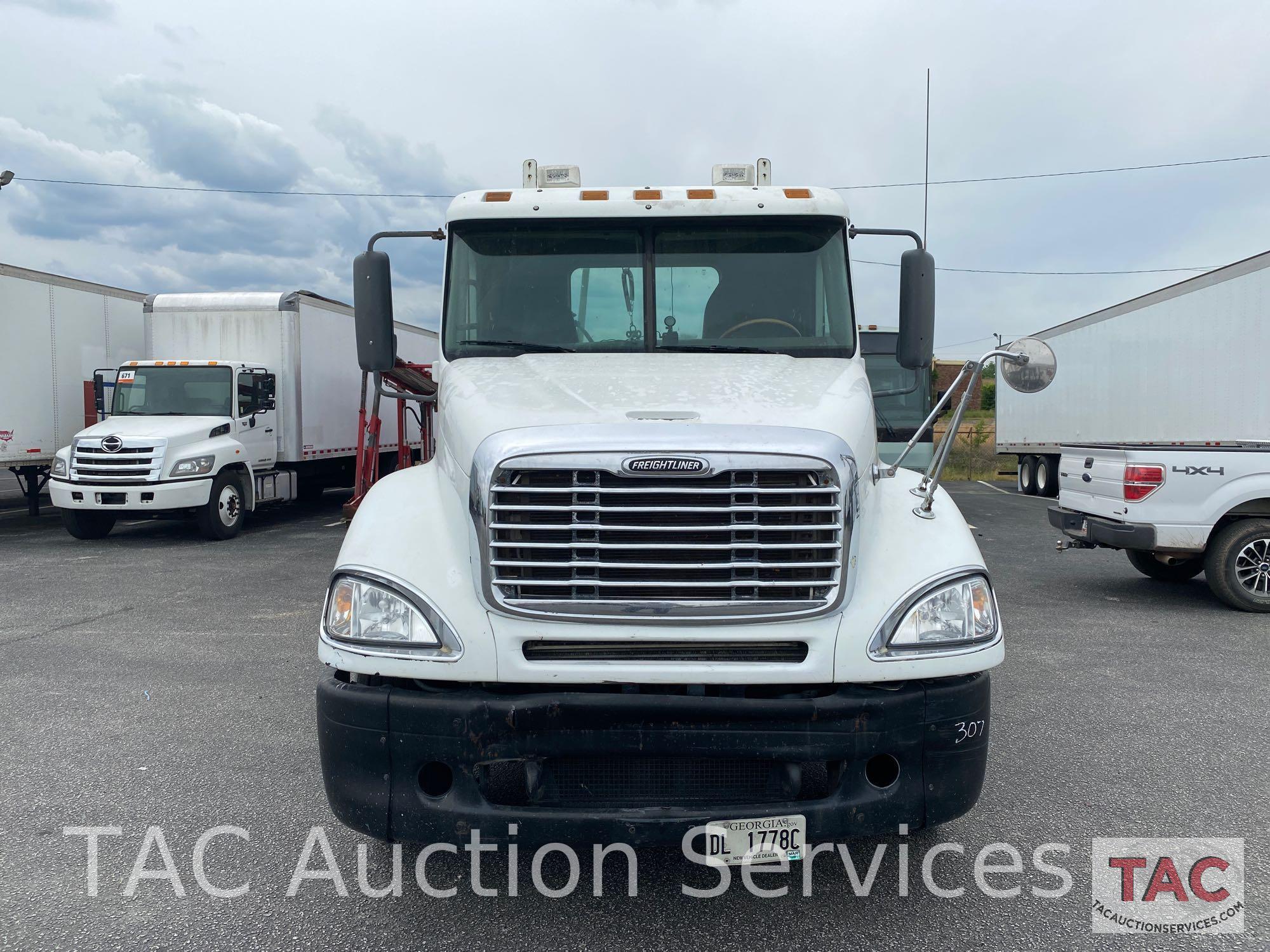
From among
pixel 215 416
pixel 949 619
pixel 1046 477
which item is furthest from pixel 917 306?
pixel 1046 477

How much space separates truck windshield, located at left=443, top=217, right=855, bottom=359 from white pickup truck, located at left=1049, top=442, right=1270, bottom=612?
457cm

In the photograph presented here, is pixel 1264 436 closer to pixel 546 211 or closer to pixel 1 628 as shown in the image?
pixel 546 211

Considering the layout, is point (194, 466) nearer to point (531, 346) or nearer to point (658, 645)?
point (531, 346)

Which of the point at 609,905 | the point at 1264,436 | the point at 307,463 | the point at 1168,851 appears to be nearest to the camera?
the point at 609,905

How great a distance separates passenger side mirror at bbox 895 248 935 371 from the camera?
4.49 metres

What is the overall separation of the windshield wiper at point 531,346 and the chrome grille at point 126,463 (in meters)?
9.00

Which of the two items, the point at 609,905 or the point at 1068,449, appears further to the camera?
the point at 1068,449

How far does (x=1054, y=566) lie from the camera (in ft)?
33.0

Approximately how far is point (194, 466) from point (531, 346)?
30.1ft

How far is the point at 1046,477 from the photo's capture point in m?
20.8

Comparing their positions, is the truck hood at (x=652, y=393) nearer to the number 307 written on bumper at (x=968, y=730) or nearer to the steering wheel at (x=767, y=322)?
the steering wheel at (x=767, y=322)

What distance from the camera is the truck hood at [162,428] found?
11680mm

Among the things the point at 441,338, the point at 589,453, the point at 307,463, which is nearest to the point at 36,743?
the point at 441,338

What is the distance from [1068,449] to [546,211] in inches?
252
